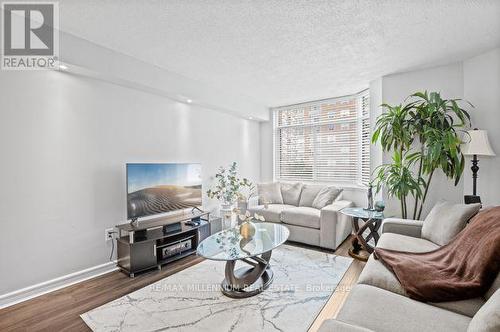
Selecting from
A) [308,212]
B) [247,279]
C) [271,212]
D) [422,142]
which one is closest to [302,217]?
[308,212]

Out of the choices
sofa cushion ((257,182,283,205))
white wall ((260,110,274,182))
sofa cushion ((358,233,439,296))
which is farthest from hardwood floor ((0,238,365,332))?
white wall ((260,110,274,182))

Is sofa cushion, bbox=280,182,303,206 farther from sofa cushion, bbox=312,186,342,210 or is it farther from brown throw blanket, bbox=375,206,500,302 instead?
brown throw blanket, bbox=375,206,500,302

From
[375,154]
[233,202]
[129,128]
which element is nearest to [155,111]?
[129,128]

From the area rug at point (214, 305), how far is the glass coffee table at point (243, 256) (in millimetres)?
89

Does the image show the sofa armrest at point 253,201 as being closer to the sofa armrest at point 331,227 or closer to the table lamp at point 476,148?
the sofa armrest at point 331,227

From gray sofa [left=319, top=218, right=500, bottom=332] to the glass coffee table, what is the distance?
0.97 m

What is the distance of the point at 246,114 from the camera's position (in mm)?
4715

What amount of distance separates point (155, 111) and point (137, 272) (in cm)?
208

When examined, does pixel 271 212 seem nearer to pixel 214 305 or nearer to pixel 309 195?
pixel 309 195

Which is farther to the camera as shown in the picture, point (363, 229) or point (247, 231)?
point (363, 229)

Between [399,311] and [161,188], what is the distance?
2778 millimetres

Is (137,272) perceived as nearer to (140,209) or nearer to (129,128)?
(140,209)

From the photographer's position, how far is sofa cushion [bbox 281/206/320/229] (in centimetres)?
356

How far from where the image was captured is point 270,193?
4621mm
